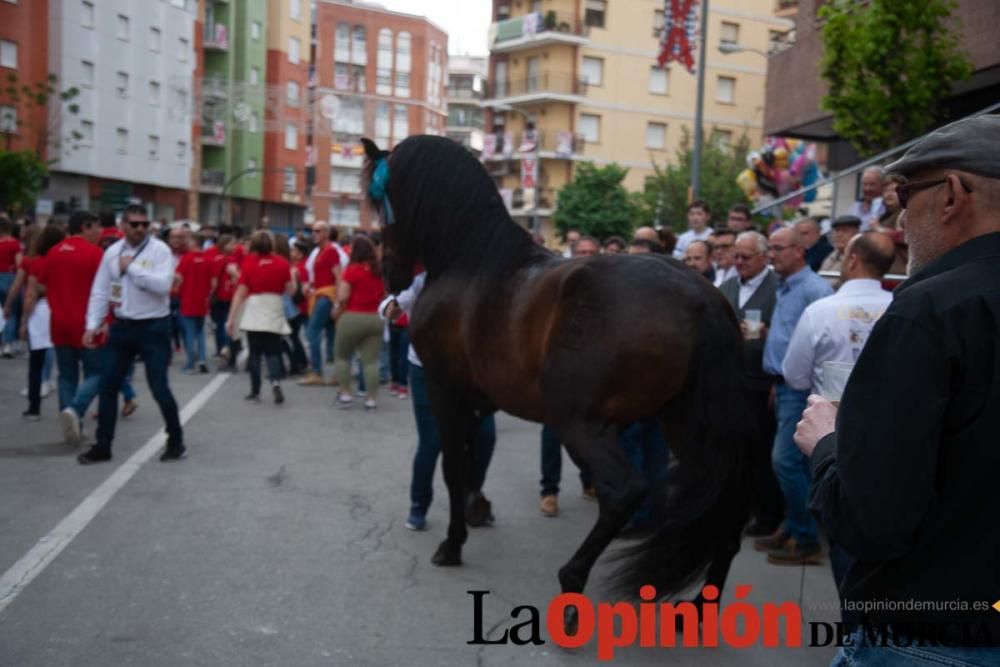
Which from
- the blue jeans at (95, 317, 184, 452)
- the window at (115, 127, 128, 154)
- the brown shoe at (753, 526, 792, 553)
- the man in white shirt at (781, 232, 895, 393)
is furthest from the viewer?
the window at (115, 127, 128, 154)

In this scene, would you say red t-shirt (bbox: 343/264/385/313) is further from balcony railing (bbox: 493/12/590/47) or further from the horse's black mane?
balcony railing (bbox: 493/12/590/47)

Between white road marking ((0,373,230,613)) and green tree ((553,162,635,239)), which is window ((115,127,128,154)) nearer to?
white road marking ((0,373,230,613))

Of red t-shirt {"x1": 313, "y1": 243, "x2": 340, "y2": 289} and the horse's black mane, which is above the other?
the horse's black mane

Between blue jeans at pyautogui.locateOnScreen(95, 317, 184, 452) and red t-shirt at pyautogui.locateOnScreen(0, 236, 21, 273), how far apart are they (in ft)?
20.8

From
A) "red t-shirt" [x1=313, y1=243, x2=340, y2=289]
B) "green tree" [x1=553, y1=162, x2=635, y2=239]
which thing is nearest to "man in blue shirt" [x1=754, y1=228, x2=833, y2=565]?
"red t-shirt" [x1=313, y1=243, x2=340, y2=289]

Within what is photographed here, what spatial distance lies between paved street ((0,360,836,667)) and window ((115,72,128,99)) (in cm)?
568

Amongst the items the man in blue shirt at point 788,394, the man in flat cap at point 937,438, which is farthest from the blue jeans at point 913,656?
the man in blue shirt at point 788,394

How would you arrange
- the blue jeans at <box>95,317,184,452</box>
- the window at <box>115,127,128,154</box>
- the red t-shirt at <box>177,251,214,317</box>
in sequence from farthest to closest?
1. the window at <box>115,127,128,154</box>
2. the red t-shirt at <box>177,251,214,317</box>
3. the blue jeans at <box>95,317,184,452</box>

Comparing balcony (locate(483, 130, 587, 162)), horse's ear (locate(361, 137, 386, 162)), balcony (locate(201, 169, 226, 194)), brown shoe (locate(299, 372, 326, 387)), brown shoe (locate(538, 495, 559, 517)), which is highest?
balcony (locate(483, 130, 587, 162))

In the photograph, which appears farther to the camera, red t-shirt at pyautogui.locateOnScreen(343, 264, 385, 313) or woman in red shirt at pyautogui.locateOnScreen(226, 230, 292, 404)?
woman in red shirt at pyautogui.locateOnScreen(226, 230, 292, 404)

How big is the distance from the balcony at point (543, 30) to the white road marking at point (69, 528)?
46.2 meters

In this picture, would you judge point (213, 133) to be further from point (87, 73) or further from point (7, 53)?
point (7, 53)

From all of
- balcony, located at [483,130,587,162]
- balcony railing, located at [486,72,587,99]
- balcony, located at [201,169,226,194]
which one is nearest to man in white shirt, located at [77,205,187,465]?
balcony, located at [201,169,226,194]

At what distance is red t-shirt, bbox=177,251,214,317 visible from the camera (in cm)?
1324
